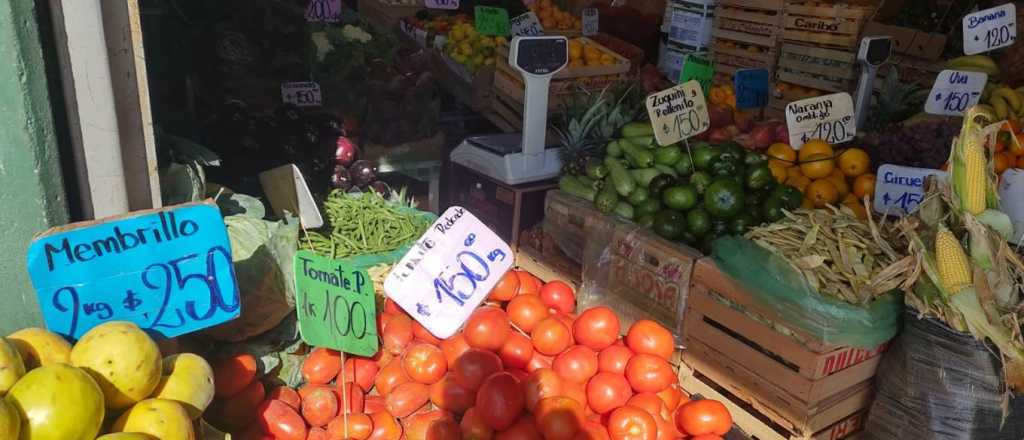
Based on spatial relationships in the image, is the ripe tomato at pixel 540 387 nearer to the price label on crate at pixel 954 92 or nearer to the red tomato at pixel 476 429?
the red tomato at pixel 476 429

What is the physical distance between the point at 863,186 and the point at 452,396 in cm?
264

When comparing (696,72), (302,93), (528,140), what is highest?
(696,72)

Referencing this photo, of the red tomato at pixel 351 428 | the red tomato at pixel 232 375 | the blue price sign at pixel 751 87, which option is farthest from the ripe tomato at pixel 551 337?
the blue price sign at pixel 751 87

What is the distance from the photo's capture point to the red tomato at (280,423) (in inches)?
75.3

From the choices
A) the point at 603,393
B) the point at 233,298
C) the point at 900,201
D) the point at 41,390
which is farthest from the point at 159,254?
the point at 900,201

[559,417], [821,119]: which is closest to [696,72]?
[821,119]

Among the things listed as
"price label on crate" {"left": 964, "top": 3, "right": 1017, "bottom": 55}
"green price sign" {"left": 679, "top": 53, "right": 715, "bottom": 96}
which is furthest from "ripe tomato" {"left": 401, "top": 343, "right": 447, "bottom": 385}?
"price label on crate" {"left": 964, "top": 3, "right": 1017, "bottom": 55}

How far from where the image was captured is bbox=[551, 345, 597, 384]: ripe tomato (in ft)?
6.68

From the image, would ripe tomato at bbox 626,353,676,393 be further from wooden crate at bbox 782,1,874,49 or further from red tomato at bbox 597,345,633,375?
wooden crate at bbox 782,1,874,49

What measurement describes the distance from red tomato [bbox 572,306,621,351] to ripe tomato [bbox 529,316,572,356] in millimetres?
58

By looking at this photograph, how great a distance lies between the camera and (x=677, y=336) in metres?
3.14

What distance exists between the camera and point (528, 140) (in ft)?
12.6

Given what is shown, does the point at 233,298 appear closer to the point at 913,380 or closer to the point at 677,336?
the point at 677,336

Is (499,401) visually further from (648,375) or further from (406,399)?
(648,375)
